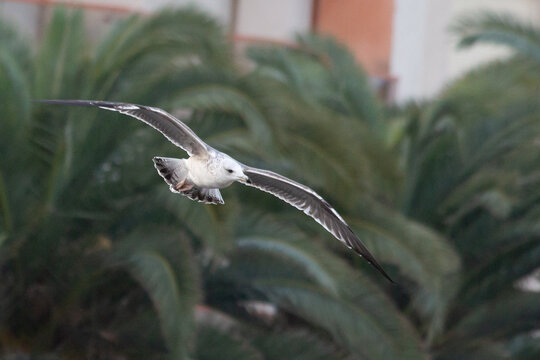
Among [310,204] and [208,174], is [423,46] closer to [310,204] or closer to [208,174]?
[310,204]

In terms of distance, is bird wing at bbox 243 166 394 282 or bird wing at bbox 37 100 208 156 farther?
bird wing at bbox 243 166 394 282

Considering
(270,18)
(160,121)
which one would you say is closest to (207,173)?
(160,121)

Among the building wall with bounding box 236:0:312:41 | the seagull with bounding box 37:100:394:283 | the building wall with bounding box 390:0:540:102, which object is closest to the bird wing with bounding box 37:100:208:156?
the seagull with bounding box 37:100:394:283

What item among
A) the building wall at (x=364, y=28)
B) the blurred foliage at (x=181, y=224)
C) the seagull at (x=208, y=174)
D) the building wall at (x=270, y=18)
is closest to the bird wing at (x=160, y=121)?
the seagull at (x=208, y=174)

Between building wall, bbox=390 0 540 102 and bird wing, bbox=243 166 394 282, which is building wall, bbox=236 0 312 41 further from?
bird wing, bbox=243 166 394 282

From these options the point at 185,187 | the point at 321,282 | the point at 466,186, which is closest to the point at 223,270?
the point at 321,282
